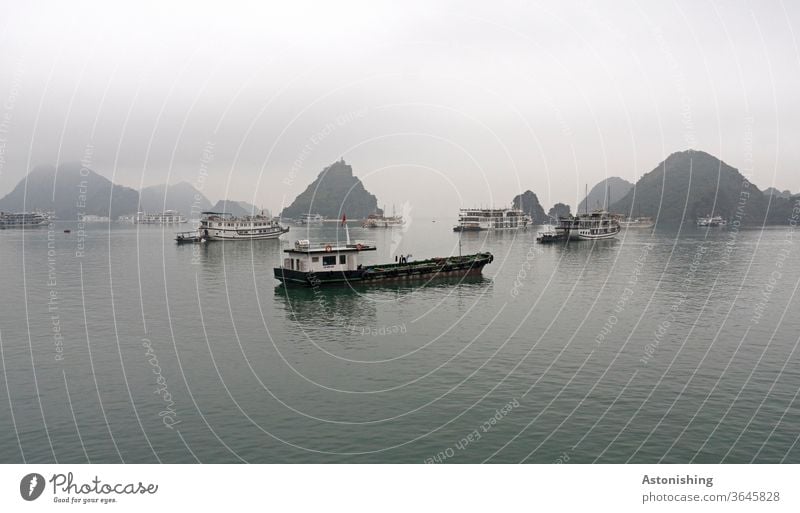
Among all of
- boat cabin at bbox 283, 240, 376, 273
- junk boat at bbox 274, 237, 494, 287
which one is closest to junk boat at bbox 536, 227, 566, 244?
junk boat at bbox 274, 237, 494, 287

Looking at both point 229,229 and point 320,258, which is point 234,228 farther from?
point 320,258

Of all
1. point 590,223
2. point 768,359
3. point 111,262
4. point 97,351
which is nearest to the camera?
point 768,359

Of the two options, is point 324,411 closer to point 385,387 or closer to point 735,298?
point 385,387

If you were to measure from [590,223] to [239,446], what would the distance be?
565 ft

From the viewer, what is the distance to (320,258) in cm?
6656

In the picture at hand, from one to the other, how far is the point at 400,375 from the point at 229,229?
140 m

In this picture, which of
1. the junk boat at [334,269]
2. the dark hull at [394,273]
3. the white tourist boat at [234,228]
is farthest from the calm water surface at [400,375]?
the white tourist boat at [234,228]

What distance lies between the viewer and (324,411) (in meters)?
27.1

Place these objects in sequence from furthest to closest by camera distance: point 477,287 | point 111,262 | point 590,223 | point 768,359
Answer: point 590,223 → point 111,262 → point 477,287 → point 768,359

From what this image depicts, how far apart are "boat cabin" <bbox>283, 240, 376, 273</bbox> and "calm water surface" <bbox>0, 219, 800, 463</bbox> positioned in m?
3.82

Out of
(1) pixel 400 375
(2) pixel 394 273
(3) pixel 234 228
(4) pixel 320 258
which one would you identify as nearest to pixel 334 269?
(4) pixel 320 258

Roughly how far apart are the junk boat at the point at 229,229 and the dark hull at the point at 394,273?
315 ft

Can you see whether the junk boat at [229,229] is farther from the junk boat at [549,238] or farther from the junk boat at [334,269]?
the junk boat at [334,269]

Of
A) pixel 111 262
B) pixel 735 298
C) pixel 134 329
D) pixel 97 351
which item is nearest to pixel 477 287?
pixel 735 298
